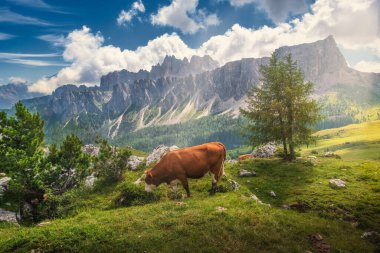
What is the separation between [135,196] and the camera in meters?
22.2

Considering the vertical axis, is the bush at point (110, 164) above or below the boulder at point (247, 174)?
above

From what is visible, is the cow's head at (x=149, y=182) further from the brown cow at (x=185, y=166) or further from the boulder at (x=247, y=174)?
the boulder at (x=247, y=174)

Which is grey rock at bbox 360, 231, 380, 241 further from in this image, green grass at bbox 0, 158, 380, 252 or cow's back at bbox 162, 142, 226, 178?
cow's back at bbox 162, 142, 226, 178

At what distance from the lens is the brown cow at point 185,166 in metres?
21.0

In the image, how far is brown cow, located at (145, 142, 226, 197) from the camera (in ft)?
68.9

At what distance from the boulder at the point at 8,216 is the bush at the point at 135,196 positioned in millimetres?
8353

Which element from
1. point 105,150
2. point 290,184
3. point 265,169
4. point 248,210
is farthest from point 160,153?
point 248,210

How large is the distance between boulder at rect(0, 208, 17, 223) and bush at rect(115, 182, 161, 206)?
8.35 metres

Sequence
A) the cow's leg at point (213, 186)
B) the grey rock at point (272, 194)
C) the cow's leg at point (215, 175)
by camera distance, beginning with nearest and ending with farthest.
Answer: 1. the cow's leg at point (215, 175)
2. the cow's leg at point (213, 186)
3. the grey rock at point (272, 194)

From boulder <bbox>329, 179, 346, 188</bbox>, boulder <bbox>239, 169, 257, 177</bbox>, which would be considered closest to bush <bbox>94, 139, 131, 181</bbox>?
boulder <bbox>239, 169, 257, 177</bbox>

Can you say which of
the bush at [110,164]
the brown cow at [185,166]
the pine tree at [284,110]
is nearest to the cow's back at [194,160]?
the brown cow at [185,166]

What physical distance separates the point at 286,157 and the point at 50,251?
34.7 metres

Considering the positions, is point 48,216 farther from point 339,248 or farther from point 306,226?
point 339,248

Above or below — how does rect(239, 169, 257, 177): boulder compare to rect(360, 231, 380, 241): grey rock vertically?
above
